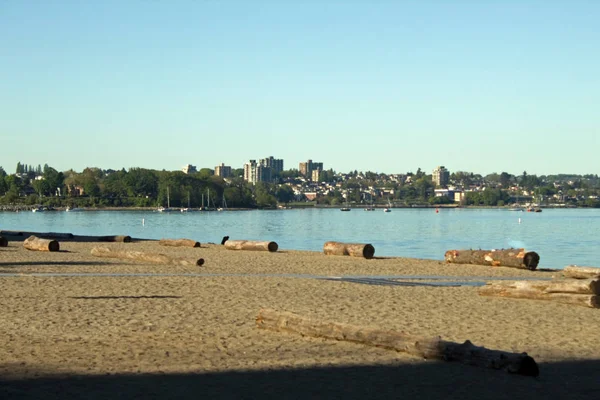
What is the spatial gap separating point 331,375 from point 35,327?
5.93 meters

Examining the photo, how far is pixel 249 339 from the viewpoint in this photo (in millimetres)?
13023

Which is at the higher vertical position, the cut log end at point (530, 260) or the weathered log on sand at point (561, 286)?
the weathered log on sand at point (561, 286)

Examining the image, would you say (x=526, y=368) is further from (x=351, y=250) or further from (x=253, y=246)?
(x=253, y=246)

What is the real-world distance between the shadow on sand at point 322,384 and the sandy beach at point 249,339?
24 mm

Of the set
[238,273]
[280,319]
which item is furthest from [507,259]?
[280,319]

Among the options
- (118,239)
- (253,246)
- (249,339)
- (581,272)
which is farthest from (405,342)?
(118,239)

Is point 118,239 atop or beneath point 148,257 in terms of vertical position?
beneath

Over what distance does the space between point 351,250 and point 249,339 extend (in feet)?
77.8

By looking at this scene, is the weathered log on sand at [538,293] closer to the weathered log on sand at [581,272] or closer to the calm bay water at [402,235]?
the weathered log on sand at [581,272]

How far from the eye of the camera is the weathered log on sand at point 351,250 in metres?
35.7

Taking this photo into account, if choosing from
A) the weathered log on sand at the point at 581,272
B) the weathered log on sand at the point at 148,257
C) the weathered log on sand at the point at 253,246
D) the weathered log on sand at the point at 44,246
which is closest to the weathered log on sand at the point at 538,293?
the weathered log on sand at the point at 581,272

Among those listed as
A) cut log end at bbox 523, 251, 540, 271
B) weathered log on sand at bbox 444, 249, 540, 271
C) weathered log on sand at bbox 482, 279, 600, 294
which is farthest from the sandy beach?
cut log end at bbox 523, 251, 540, 271

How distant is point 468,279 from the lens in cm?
2630

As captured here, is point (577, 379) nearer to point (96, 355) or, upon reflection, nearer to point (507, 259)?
point (96, 355)
